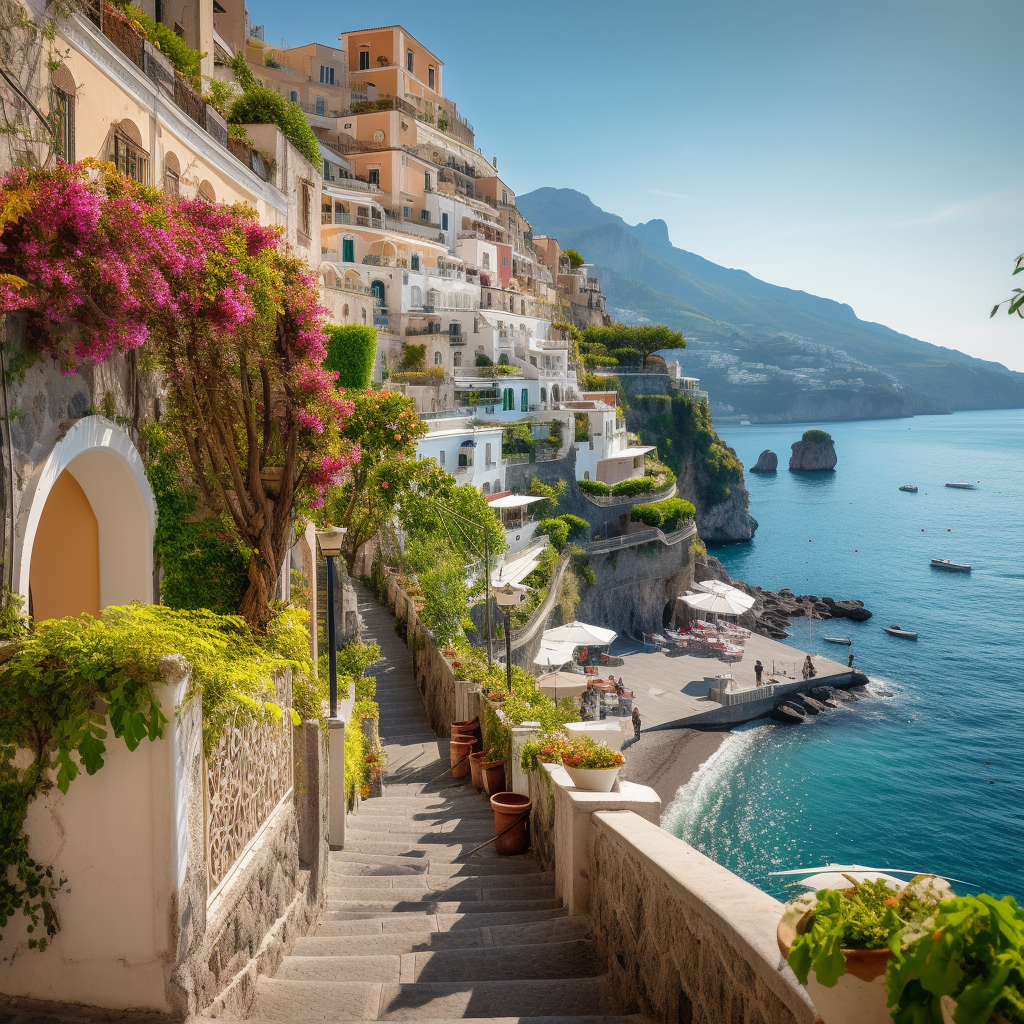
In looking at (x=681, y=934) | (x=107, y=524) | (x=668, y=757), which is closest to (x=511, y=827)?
(x=681, y=934)

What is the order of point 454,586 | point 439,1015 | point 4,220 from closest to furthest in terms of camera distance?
point 439,1015
point 4,220
point 454,586

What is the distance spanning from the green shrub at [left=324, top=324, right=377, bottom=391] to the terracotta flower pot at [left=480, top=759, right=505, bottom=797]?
29.1 feet

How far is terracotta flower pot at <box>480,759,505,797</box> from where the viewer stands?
34.3 feet

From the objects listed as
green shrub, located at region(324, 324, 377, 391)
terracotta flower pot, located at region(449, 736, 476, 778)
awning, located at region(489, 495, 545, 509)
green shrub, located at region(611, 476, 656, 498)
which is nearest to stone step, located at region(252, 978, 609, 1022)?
terracotta flower pot, located at region(449, 736, 476, 778)

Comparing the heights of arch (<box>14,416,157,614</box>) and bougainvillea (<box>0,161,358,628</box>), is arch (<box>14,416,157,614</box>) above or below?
below

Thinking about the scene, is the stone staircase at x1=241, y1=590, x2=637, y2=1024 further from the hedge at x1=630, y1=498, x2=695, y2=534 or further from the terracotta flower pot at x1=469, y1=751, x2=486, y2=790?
the hedge at x1=630, y1=498, x2=695, y2=534

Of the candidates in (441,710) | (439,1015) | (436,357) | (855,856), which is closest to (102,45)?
(439,1015)

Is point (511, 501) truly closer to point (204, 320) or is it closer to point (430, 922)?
point (204, 320)

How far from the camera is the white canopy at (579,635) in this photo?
29.4 m

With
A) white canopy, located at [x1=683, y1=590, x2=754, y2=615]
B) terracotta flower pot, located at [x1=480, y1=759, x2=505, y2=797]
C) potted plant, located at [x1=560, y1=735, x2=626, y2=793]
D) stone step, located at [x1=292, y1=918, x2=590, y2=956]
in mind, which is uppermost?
potted plant, located at [x1=560, y1=735, x2=626, y2=793]

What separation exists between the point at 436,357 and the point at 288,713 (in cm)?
3874

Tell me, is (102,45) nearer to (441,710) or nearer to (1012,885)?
(441,710)

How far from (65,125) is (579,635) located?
2537cm

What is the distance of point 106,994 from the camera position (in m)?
3.53
